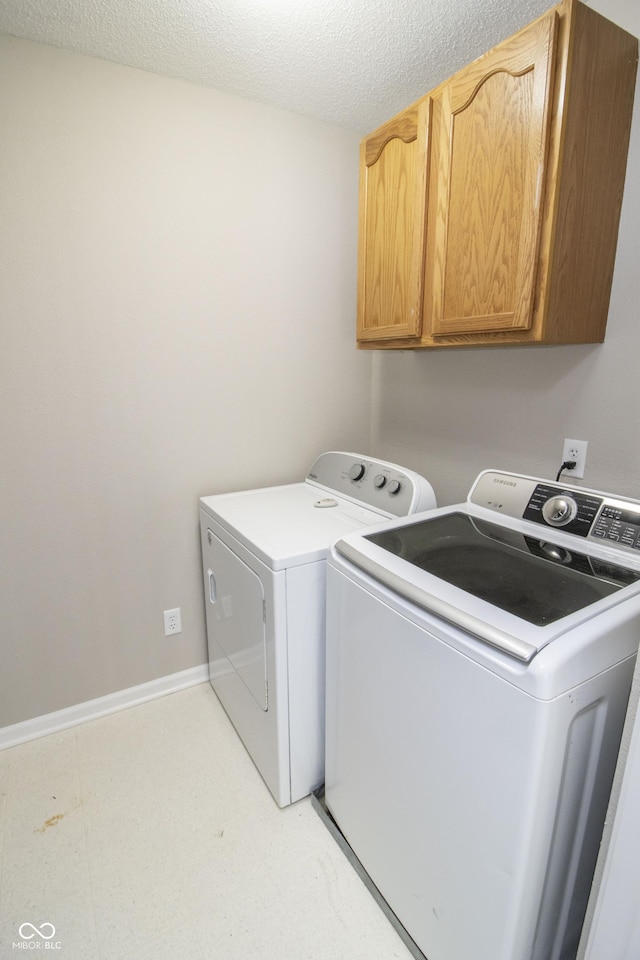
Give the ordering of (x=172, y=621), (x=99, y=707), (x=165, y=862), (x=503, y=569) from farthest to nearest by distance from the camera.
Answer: (x=172, y=621), (x=99, y=707), (x=165, y=862), (x=503, y=569)

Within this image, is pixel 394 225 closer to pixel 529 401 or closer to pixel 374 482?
pixel 529 401

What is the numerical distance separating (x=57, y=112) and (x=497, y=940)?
2433 mm

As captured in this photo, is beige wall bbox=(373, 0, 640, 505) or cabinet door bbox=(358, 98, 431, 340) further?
cabinet door bbox=(358, 98, 431, 340)

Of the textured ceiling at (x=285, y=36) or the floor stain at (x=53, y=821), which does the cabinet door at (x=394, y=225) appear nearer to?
the textured ceiling at (x=285, y=36)

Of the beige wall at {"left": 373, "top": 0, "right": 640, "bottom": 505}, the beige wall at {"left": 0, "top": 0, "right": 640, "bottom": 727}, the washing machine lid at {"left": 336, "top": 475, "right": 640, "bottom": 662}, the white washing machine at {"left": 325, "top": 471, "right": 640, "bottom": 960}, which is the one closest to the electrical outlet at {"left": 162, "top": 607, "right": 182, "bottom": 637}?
the beige wall at {"left": 0, "top": 0, "right": 640, "bottom": 727}

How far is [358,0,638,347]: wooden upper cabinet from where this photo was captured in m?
1.13

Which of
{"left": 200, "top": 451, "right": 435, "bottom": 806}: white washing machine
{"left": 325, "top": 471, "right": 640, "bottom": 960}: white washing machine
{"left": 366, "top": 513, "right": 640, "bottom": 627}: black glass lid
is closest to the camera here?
{"left": 325, "top": 471, "right": 640, "bottom": 960}: white washing machine

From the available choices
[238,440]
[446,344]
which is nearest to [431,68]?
[446,344]

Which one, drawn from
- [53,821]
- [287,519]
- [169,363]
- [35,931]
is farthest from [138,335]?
[35,931]

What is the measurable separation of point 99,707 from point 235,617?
0.80 metres

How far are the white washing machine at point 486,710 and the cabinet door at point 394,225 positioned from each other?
0.82 metres

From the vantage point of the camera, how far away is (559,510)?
1.32 m

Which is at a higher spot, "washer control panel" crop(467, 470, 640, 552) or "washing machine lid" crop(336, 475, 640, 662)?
"washer control panel" crop(467, 470, 640, 552)

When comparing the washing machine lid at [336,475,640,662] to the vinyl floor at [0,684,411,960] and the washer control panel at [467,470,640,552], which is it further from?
the vinyl floor at [0,684,411,960]
